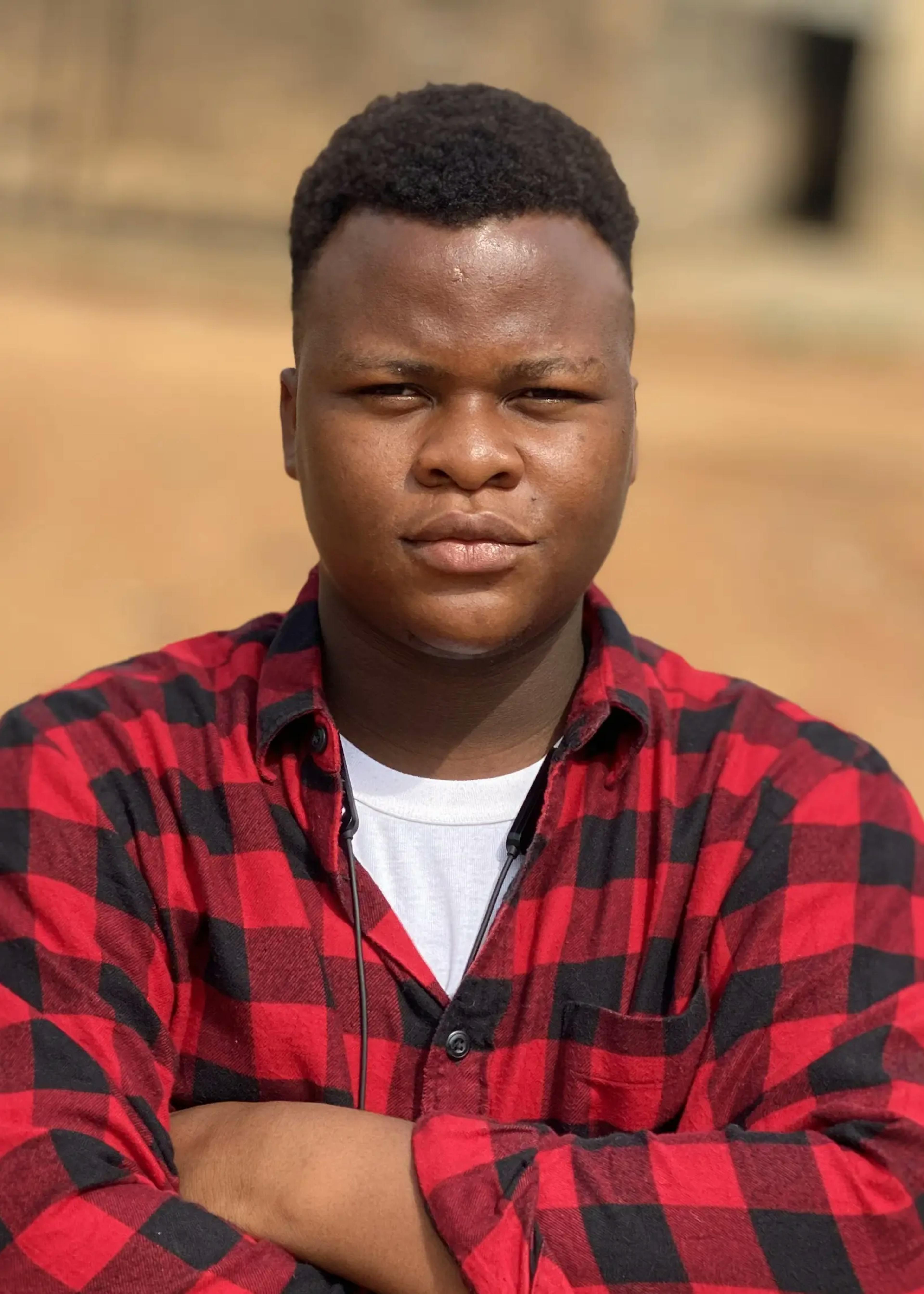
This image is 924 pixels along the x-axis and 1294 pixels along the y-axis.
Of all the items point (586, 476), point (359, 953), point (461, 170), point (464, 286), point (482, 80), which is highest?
point (482, 80)

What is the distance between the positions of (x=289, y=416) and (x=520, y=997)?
99 cm

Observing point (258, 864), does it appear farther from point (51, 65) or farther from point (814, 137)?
point (814, 137)

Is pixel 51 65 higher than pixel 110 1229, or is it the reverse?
pixel 51 65

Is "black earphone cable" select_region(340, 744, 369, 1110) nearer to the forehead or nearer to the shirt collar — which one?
the shirt collar

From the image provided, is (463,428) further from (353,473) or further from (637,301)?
(637,301)

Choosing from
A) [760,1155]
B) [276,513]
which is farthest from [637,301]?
[760,1155]

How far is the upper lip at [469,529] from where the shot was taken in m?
2.18

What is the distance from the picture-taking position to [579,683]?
8.17 ft

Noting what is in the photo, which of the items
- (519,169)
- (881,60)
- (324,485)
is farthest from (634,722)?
(881,60)

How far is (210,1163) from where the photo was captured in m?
2.13

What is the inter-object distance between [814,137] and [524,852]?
14126mm

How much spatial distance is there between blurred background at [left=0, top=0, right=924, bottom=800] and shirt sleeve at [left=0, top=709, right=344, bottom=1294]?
440 cm

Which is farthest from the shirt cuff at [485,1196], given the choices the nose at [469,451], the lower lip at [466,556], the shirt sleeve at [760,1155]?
the nose at [469,451]

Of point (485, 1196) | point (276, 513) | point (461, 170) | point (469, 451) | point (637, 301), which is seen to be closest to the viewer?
point (485, 1196)
